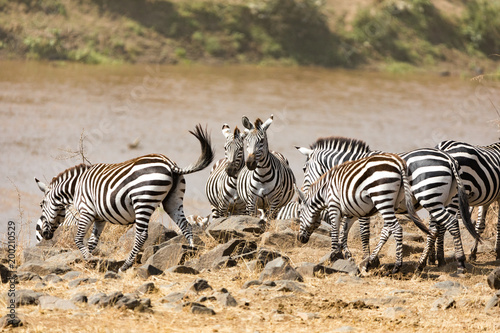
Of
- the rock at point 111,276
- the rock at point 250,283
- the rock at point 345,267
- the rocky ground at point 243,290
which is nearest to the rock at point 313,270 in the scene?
the rocky ground at point 243,290

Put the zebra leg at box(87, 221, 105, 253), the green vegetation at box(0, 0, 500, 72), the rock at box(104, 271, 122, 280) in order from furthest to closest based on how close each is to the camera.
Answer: the green vegetation at box(0, 0, 500, 72)
the zebra leg at box(87, 221, 105, 253)
the rock at box(104, 271, 122, 280)

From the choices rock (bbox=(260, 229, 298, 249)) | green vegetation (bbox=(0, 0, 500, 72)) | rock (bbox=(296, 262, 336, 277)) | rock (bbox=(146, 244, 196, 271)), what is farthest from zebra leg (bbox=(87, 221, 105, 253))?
green vegetation (bbox=(0, 0, 500, 72))

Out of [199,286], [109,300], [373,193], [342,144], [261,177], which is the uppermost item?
[342,144]

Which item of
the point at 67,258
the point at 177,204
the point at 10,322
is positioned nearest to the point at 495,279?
the point at 177,204

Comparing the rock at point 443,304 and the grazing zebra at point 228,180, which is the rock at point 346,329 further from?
the grazing zebra at point 228,180

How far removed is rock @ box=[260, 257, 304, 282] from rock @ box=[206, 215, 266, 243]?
1.99 meters

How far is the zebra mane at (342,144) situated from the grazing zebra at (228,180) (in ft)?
5.52

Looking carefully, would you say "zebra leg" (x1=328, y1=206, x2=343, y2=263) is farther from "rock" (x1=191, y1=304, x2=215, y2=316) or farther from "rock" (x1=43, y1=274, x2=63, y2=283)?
"rock" (x1=43, y1=274, x2=63, y2=283)

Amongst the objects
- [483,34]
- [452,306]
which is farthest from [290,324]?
[483,34]

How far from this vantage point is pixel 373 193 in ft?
27.8

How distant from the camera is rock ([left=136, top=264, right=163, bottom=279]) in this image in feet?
26.8

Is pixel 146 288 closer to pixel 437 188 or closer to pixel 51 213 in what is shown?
pixel 51 213

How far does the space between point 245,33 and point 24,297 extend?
35.0m

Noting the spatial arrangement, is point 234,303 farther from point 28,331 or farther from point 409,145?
point 409,145
